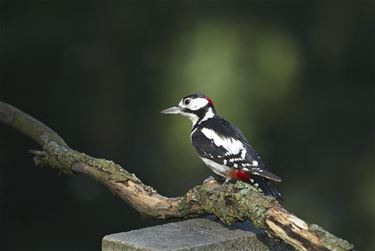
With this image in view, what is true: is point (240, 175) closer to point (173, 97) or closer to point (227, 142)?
point (227, 142)

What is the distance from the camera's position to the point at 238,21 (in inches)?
373

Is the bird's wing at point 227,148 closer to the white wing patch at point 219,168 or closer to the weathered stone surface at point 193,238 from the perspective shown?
the white wing patch at point 219,168

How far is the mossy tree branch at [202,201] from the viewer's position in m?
2.96

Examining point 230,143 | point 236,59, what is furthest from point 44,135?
point 236,59

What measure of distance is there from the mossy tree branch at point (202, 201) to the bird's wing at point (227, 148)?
0.59ft

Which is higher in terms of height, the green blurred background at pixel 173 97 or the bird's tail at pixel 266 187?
the green blurred background at pixel 173 97

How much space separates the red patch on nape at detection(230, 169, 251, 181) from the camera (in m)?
4.39

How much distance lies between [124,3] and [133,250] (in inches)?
277

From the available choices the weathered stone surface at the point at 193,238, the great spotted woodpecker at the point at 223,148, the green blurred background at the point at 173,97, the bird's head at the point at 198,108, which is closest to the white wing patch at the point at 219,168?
the great spotted woodpecker at the point at 223,148

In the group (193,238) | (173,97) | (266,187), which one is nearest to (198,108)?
(266,187)

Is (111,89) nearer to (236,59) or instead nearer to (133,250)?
(236,59)

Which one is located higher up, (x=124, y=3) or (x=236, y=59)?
(x=124, y=3)

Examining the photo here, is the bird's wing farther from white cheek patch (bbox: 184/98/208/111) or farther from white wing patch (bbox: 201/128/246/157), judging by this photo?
white cheek patch (bbox: 184/98/208/111)

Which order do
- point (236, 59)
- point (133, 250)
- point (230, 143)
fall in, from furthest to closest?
1. point (236, 59)
2. point (230, 143)
3. point (133, 250)
